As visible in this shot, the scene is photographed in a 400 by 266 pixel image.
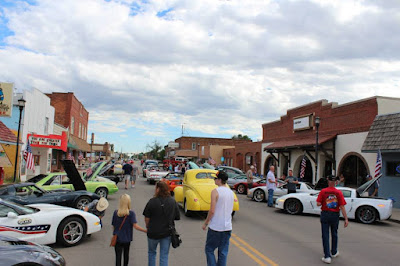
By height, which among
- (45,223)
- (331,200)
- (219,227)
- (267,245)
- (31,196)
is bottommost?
(267,245)

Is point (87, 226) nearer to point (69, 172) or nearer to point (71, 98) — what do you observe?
point (69, 172)

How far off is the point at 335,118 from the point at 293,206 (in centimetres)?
1240

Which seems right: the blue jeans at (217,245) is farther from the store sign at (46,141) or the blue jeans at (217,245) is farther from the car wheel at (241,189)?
the store sign at (46,141)

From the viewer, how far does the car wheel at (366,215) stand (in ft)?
37.9

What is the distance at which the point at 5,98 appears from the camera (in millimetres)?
16984

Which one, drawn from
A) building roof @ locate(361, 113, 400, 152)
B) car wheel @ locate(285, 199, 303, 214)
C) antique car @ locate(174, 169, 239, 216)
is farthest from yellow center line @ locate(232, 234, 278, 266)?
building roof @ locate(361, 113, 400, 152)

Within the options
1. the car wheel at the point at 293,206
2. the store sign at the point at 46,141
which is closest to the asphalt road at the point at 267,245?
the car wheel at the point at 293,206

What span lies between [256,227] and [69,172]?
7181mm

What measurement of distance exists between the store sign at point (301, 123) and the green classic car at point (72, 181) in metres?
16.5

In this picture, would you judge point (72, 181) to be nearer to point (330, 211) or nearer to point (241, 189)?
point (330, 211)

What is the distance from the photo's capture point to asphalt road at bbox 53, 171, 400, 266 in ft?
21.3

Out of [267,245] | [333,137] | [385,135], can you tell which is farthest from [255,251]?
[333,137]

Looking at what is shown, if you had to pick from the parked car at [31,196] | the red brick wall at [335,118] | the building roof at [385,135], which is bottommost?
the parked car at [31,196]

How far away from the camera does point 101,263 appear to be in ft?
20.2
